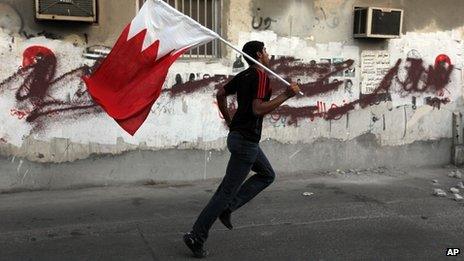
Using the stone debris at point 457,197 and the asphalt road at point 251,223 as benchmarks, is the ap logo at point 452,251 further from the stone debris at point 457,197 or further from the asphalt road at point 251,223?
the stone debris at point 457,197

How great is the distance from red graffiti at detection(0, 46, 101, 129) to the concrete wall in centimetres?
1

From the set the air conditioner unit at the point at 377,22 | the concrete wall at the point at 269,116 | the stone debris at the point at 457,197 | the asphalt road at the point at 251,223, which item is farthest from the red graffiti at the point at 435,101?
the stone debris at the point at 457,197

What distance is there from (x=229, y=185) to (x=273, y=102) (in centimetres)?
77

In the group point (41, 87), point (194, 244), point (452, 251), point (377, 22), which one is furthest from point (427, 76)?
point (41, 87)

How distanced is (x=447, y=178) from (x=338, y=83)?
211 cm

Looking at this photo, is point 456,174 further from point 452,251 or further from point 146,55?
point 146,55

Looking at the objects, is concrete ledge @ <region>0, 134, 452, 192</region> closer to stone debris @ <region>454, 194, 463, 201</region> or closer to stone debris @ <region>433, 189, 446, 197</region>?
stone debris @ <region>433, 189, 446, 197</region>

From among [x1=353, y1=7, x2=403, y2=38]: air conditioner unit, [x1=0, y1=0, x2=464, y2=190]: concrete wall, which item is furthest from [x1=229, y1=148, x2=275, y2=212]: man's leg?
[x1=353, y1=7, x2=403, y2=38]: air conditioner unit

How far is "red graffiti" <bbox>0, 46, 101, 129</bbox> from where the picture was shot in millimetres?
6242

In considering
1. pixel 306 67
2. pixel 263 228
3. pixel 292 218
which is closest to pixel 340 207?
pixel 292 218

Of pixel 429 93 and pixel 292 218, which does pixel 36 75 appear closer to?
pixel 292 218

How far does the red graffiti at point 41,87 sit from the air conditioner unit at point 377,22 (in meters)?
3.84

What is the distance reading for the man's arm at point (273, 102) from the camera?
13.3 ft

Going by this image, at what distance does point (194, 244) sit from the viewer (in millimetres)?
4348
